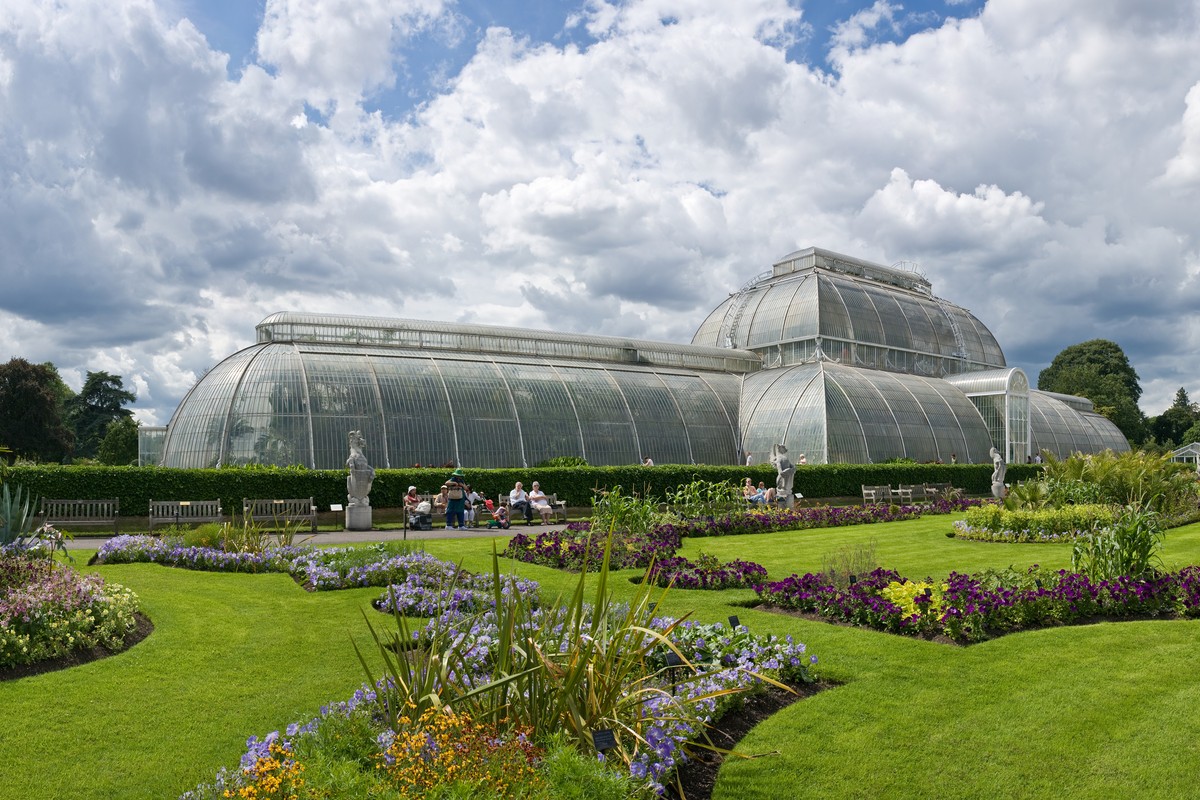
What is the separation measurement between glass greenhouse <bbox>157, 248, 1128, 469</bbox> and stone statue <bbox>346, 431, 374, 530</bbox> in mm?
6416

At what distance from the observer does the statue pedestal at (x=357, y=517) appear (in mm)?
22906

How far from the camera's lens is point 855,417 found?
126 ft

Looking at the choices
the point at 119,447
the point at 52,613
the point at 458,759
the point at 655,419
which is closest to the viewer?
the point at 458,759

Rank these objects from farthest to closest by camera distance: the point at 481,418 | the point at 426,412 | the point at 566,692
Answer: the point at 481,418, the point at 426,412, the point at 566,692

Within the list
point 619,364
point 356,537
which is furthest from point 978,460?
point 356,537

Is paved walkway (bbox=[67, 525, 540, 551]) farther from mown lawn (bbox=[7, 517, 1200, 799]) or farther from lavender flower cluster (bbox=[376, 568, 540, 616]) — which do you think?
mown lawn (bbox=[7, 517, 1200, 799])

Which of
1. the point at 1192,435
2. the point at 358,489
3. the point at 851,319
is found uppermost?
the point at 851,319

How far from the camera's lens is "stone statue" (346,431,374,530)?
22953mm

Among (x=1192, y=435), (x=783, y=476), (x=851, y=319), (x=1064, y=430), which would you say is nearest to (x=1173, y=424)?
(x=1192, y=435)

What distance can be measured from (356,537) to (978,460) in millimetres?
33730

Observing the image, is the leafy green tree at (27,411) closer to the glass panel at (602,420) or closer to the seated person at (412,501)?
the glass panel at (602,420)

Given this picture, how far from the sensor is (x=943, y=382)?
155 feet

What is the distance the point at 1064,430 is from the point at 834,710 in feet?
159

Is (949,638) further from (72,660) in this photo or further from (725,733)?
(72,660)
